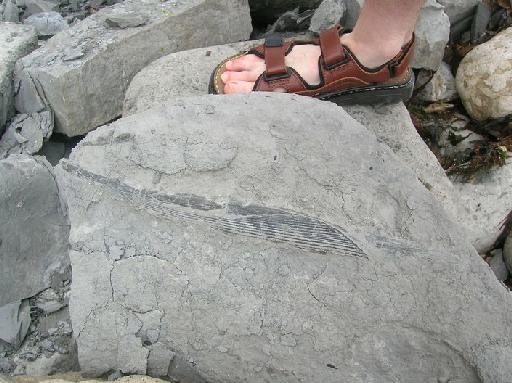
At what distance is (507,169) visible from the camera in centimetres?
259

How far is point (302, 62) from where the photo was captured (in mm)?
2396

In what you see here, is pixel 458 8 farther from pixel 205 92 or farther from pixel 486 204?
pixel 205 92

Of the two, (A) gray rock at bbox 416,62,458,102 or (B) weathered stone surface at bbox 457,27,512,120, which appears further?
(A) gray rock at bbox 416,62,458,102

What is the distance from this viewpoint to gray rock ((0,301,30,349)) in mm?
1855

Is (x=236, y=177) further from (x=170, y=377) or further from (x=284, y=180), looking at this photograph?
(x=170, y=377)

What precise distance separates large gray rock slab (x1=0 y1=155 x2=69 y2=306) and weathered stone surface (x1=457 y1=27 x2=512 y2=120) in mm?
1789

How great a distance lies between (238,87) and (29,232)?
92cm

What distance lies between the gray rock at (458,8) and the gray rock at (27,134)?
6.13 ft

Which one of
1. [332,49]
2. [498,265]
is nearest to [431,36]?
[332,49]

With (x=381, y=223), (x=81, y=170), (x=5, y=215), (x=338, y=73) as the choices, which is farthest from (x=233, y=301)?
(x=338, y=73)

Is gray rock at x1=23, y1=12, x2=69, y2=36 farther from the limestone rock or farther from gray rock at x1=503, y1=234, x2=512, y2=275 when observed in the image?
gray rock at x1=503, y1=234, x2=512, y2=275

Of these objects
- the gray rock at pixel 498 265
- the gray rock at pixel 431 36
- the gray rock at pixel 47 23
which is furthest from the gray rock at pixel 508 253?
the gray rock at pixel 47 23

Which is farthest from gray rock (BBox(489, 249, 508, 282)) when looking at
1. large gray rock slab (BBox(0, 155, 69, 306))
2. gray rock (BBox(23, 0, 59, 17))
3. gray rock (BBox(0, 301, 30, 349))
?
gray rock (BBox(23, 0, 59, 17))

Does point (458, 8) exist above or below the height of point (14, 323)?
above
